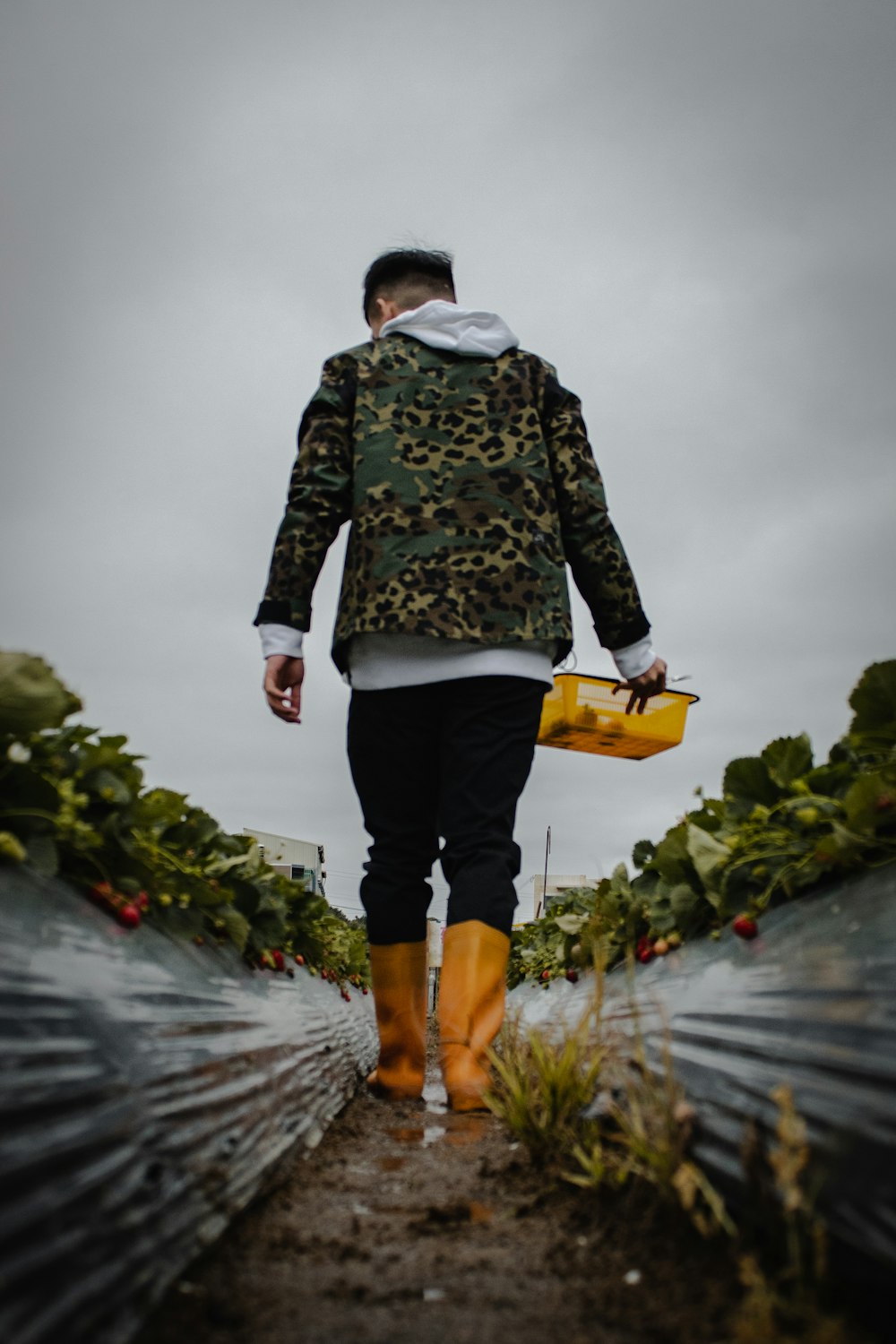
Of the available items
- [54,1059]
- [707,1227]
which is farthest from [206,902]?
[707,1227]

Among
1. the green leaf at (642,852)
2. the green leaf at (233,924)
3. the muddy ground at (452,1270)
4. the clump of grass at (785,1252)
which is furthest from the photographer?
the green leaf at (642,852)

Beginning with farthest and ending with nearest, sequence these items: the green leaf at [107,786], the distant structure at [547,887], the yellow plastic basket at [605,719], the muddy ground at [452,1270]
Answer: the distant structure at [547,887]
the yellow plastic basket at [605,719]
the green leaf at [107,786]
the muddy ground at [452,1270]

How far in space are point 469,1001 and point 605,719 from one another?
9.17 feet

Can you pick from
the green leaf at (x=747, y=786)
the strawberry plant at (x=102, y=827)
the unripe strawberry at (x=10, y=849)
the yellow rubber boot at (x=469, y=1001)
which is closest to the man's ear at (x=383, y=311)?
the strawberry plant at (x=102, y=827)

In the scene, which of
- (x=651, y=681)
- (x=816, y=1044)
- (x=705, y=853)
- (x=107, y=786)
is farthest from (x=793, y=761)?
(x=107, y=786)

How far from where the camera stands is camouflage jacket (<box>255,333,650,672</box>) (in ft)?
7.94

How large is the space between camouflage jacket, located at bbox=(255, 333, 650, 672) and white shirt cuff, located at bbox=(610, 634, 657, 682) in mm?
21

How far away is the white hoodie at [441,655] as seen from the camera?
7.90 ft

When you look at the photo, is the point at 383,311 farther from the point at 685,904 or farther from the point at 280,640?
the point at 685,904

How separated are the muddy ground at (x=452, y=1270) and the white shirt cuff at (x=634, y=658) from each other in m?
1.39

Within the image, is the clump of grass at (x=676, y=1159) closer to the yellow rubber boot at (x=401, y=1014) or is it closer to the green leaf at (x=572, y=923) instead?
the yellow rubber boot at (x=401, y=1014)

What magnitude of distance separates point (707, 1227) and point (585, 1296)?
0.13 m

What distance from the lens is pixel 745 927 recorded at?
6.03ft

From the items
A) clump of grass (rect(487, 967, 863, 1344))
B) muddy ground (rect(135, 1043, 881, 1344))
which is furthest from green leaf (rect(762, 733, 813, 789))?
muddy ground (rect(135, 1043, 881, 1344))
